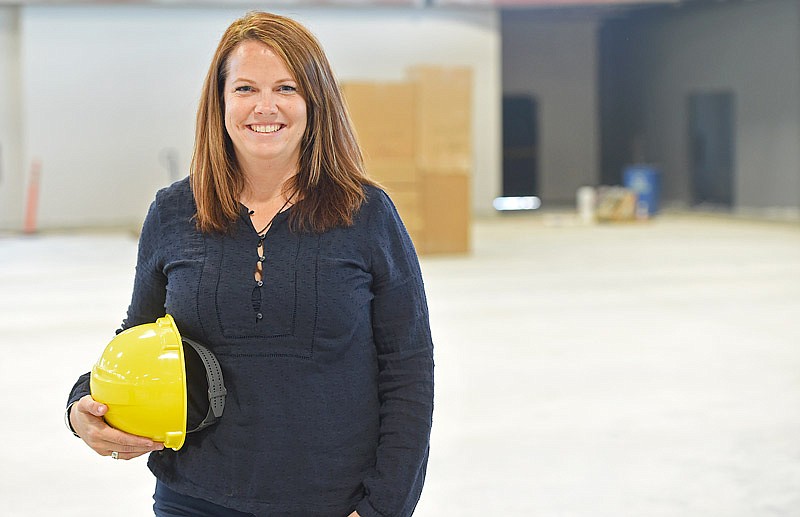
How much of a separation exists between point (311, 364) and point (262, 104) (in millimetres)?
394

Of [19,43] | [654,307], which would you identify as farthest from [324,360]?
[19,43]

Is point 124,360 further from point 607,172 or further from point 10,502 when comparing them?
point 607,172

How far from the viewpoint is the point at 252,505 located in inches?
64.2

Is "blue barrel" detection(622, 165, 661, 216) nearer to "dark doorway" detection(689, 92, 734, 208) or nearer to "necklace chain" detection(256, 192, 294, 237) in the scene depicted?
"dark doorway" detection(689, 92, 734, 208)

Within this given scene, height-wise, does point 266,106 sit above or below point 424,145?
below

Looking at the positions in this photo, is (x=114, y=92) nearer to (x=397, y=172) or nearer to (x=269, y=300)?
(x=397, y=172)

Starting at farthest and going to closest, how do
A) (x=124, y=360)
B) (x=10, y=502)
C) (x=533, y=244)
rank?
(x=533, y=244), (x=10, y=502), (x=124, y=360)

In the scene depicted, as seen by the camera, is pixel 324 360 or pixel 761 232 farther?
pixel 761 232

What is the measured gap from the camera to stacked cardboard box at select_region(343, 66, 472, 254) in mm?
11219

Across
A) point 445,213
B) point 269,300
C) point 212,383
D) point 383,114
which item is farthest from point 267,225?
point 445,213

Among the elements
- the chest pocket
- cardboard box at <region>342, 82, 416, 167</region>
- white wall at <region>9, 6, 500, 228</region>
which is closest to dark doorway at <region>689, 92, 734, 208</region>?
white wall at <region>9, 6, 500, 228</region>

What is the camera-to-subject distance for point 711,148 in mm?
20984

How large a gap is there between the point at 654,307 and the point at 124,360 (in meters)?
6.85

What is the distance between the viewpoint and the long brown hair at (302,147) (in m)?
1.62
